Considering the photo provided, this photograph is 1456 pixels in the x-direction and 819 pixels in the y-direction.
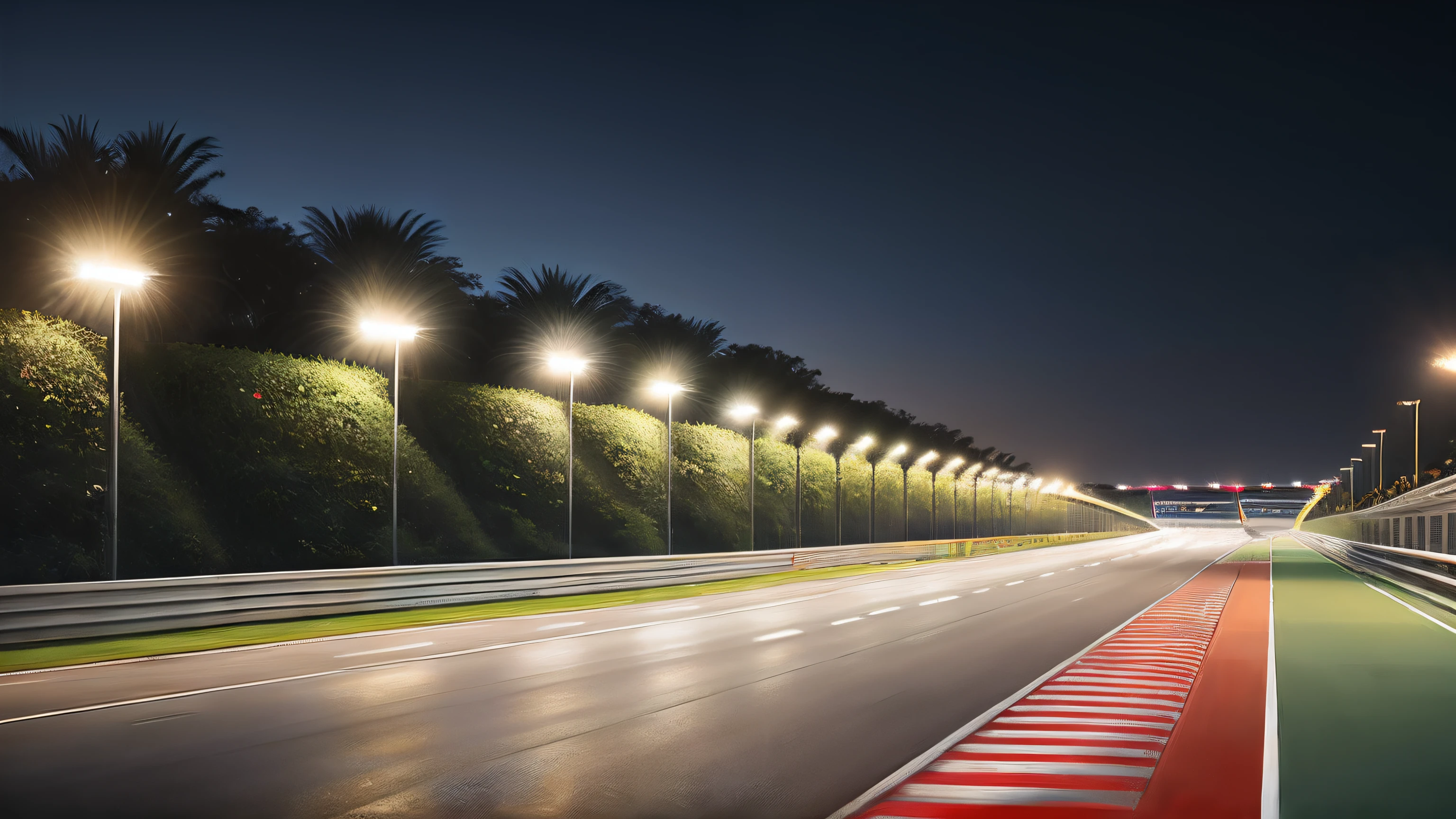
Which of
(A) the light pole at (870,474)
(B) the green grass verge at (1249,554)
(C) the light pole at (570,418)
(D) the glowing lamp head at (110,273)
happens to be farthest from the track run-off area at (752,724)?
(A) the light pole at (870,474)

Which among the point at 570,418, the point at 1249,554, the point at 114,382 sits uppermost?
the point at 114,382

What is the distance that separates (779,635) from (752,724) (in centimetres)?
719

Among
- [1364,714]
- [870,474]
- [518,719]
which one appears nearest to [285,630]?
[518,719]

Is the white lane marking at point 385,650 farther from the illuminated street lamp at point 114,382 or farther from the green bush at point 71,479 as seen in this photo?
the green bush at point 71,479

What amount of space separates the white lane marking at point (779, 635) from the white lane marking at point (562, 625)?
363 cm

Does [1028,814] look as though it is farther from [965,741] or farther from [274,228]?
[274,228]

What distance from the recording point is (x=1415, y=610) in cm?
2062

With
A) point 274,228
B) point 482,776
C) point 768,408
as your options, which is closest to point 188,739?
point 482,776

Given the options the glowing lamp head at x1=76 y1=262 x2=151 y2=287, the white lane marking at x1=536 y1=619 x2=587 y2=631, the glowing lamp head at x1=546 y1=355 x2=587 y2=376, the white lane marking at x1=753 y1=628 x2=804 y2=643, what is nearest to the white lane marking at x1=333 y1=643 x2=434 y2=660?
the white lane marking at x1=536 y1=619 x2=587 y2=631

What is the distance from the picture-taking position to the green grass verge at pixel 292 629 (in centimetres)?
1285

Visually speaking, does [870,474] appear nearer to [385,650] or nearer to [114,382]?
[114,382]

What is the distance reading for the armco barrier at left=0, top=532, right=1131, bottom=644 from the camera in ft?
44.5

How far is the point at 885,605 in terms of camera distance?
21156 mm

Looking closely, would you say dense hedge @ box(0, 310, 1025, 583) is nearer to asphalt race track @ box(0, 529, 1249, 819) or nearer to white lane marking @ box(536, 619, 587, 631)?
asphalt race track @ box(0, 529, 1249, 819)
